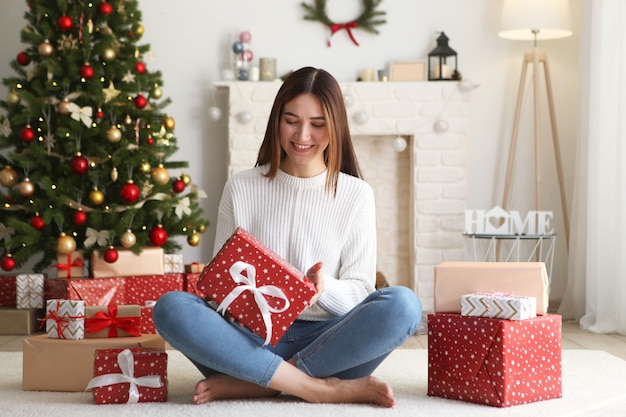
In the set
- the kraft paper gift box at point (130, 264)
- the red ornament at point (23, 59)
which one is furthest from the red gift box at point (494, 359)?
the red ornament at point (23, 59)

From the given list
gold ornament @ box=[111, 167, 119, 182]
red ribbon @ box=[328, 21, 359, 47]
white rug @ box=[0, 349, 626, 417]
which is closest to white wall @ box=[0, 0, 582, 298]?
red ribbon @ box=[328, 21, 359, 47]

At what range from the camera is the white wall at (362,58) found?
4.86 m

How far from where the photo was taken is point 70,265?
394 centimetres

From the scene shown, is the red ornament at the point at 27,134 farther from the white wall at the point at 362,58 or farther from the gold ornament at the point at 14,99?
the white wall at the point at 362,58

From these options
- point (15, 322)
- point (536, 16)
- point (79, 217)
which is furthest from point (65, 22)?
point (536, 16)

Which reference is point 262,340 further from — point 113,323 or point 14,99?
point 14,99

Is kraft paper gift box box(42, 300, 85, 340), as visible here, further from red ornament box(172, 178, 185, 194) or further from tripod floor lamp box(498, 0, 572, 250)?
tripod floor lamp box(498, 0, 572, 250)

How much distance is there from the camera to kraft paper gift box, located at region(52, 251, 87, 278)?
155 inches

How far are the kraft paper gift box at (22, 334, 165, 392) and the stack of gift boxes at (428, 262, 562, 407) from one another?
0.79 m

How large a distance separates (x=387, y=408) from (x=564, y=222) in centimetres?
280

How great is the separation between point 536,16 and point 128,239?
2.29 metres

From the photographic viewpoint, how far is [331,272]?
7.95 feet

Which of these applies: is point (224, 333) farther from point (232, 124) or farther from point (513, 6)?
point (513, 6)

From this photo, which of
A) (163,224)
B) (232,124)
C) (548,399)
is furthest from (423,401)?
(232,124)
